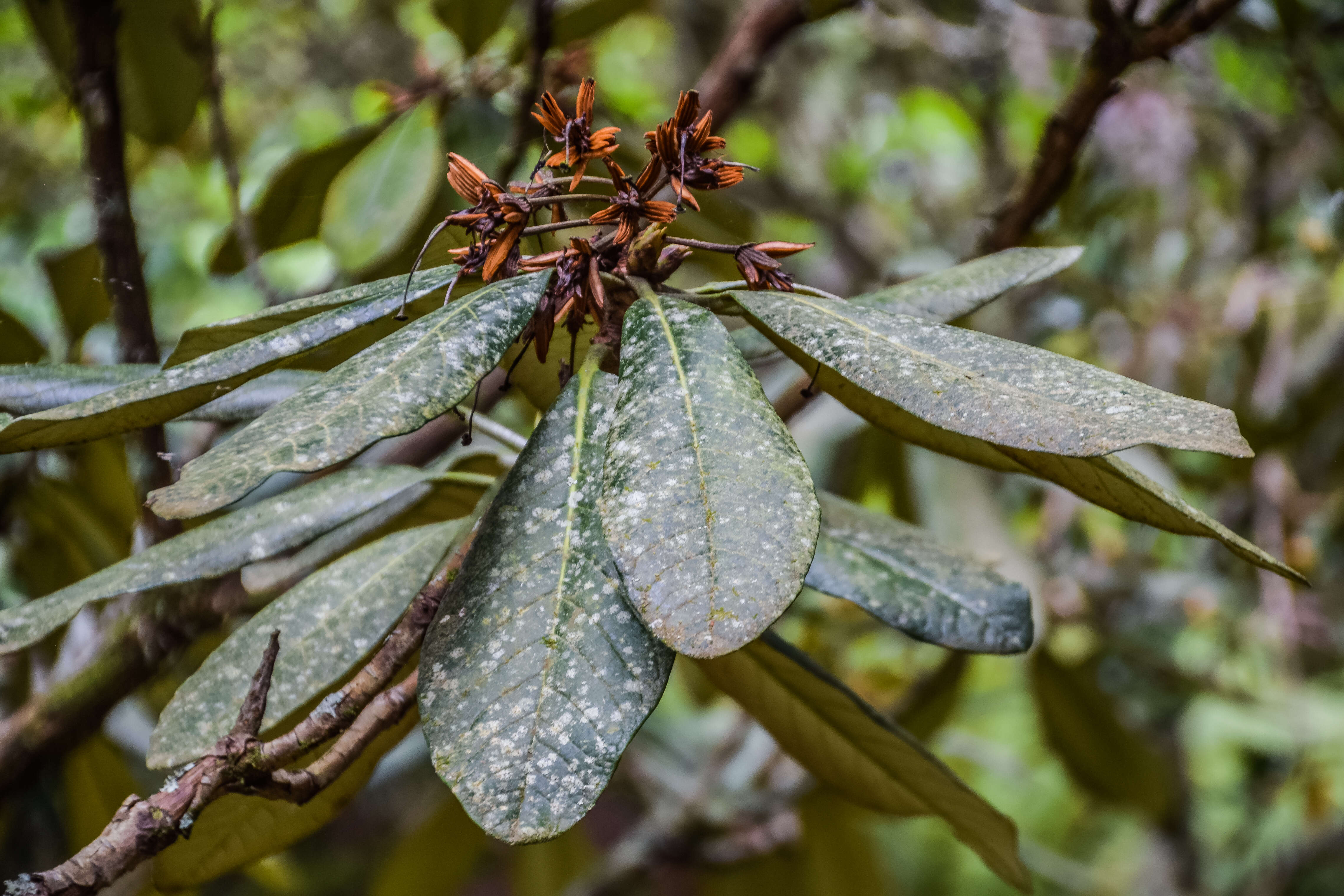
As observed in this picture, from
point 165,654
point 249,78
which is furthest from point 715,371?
point 249,78

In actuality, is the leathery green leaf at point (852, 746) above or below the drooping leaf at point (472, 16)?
below

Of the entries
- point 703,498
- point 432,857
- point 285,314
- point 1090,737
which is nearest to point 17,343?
point 285,314

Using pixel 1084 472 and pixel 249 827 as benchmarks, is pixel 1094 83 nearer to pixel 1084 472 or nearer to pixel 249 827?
pixel 1084 472

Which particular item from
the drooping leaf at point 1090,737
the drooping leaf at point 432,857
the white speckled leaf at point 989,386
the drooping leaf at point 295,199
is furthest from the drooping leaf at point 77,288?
the drooping leaf at point 1090,737

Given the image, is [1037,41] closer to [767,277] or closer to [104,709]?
[767,277]

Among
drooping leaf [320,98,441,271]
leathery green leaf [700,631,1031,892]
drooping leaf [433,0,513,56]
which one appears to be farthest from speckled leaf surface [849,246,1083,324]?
drooping leaf [433,0,513,56]

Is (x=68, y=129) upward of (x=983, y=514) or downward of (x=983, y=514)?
upward

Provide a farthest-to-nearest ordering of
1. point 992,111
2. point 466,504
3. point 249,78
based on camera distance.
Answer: point 249,78 → point 992,111 → point 466,504

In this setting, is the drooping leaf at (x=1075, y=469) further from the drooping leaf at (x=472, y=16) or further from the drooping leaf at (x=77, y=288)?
the drooping leaf at (x=472, y=16)
